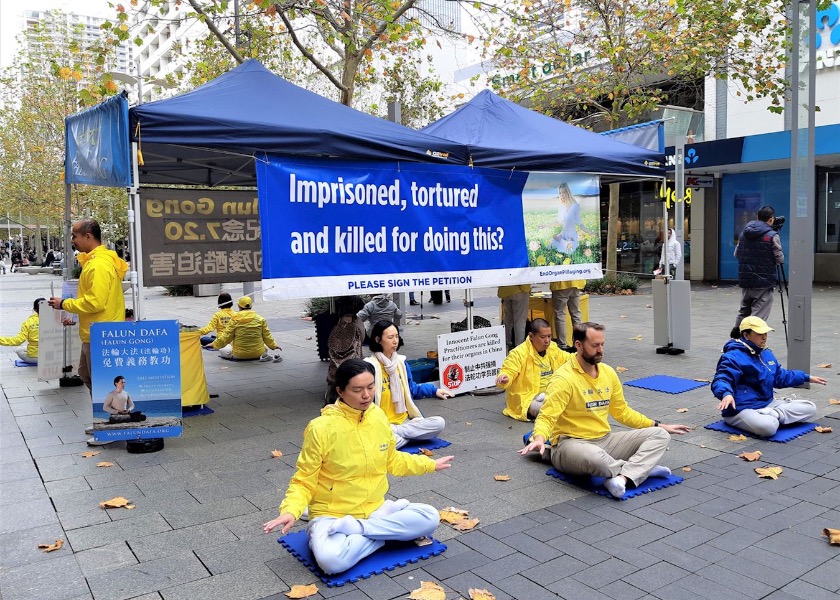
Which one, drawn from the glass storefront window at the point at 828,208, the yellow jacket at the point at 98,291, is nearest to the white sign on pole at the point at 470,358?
the yellow jacket at the point at 98,291

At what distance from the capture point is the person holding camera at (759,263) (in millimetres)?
9750

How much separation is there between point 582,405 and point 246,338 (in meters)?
6.51

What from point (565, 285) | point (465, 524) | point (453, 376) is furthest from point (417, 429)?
point (565, 285)

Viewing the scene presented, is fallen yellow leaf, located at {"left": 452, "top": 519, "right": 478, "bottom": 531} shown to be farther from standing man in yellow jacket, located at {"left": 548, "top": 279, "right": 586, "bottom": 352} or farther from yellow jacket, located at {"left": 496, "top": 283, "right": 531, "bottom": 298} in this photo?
standing man in yellow jacket, located at {"left": 548, "top": 279, "right": 586, "bottom": 352}

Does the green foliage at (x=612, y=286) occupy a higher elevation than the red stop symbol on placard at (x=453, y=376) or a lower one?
higher

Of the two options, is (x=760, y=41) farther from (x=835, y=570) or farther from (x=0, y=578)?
(x=0, y=578)

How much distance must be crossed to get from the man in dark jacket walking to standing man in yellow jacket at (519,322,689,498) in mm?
5530

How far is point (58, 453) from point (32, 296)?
71.1ft

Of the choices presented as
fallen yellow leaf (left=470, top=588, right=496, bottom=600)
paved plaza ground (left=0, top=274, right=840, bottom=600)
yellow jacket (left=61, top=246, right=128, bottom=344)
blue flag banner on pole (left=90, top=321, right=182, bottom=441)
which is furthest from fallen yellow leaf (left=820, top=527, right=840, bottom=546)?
yellow jacket (left=61, top=246, right=128, bottom=344)

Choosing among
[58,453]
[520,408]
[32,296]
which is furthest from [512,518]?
[32,296]

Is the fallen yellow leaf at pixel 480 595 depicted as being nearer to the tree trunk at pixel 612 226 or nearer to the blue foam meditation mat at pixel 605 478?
the blue foam meditation mat at pixel 605 478

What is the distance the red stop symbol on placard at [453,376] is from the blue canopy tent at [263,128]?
2244 millimetres

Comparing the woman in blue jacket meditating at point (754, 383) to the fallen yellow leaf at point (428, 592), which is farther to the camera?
the woman in blue jacket meditating at point (754, 383)

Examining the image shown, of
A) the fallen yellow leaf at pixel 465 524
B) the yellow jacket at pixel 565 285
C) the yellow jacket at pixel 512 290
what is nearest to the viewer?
the fallen yellow leaf at pixel 465 524
